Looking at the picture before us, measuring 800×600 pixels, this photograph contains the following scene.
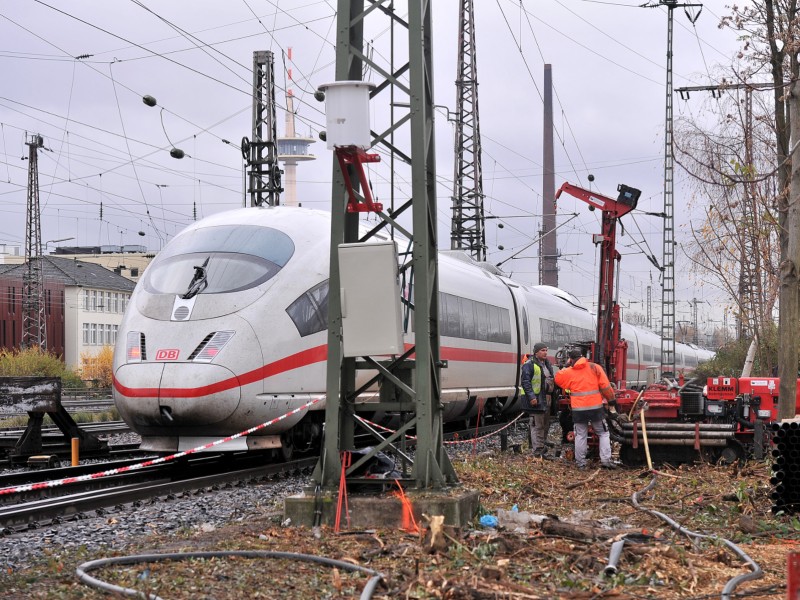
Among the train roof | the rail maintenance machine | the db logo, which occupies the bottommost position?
the rail maintenance machine

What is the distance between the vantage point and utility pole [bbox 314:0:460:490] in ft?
29.3

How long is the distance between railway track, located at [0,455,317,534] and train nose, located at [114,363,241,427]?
28.7 inches

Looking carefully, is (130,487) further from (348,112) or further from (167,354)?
(348,112)

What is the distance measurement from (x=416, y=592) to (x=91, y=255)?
91.8 metres

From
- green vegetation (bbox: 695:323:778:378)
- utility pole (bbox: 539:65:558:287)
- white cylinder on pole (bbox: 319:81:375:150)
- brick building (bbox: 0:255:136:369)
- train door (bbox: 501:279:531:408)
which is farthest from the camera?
Result: utility pole (bbox: 539:65:558:287)

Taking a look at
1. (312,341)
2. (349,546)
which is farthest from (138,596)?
(312,341)

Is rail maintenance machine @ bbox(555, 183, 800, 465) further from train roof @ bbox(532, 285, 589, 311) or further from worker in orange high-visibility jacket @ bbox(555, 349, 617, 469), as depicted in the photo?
train roof @ bbox(532, 285, 589, 311)

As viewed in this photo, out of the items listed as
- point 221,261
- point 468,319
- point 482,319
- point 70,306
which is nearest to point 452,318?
point 468,319

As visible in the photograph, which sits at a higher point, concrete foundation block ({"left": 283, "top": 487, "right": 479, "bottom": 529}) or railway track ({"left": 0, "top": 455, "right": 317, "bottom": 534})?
concrete foundation block ({"left": 283, "top": 487, "right": 479, "bottom": 529})

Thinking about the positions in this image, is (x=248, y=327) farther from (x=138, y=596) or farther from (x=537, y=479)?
(x=138, y=596)

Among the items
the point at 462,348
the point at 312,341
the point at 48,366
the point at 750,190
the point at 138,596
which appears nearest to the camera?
the point at 138,596

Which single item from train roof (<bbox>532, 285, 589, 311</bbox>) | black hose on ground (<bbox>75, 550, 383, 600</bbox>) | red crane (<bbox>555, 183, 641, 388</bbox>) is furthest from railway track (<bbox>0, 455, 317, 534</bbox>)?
train roof (<bbox>532, 285, 589, 311</bbox>)

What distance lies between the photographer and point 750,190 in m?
21.8

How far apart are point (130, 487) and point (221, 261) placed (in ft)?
10.5
